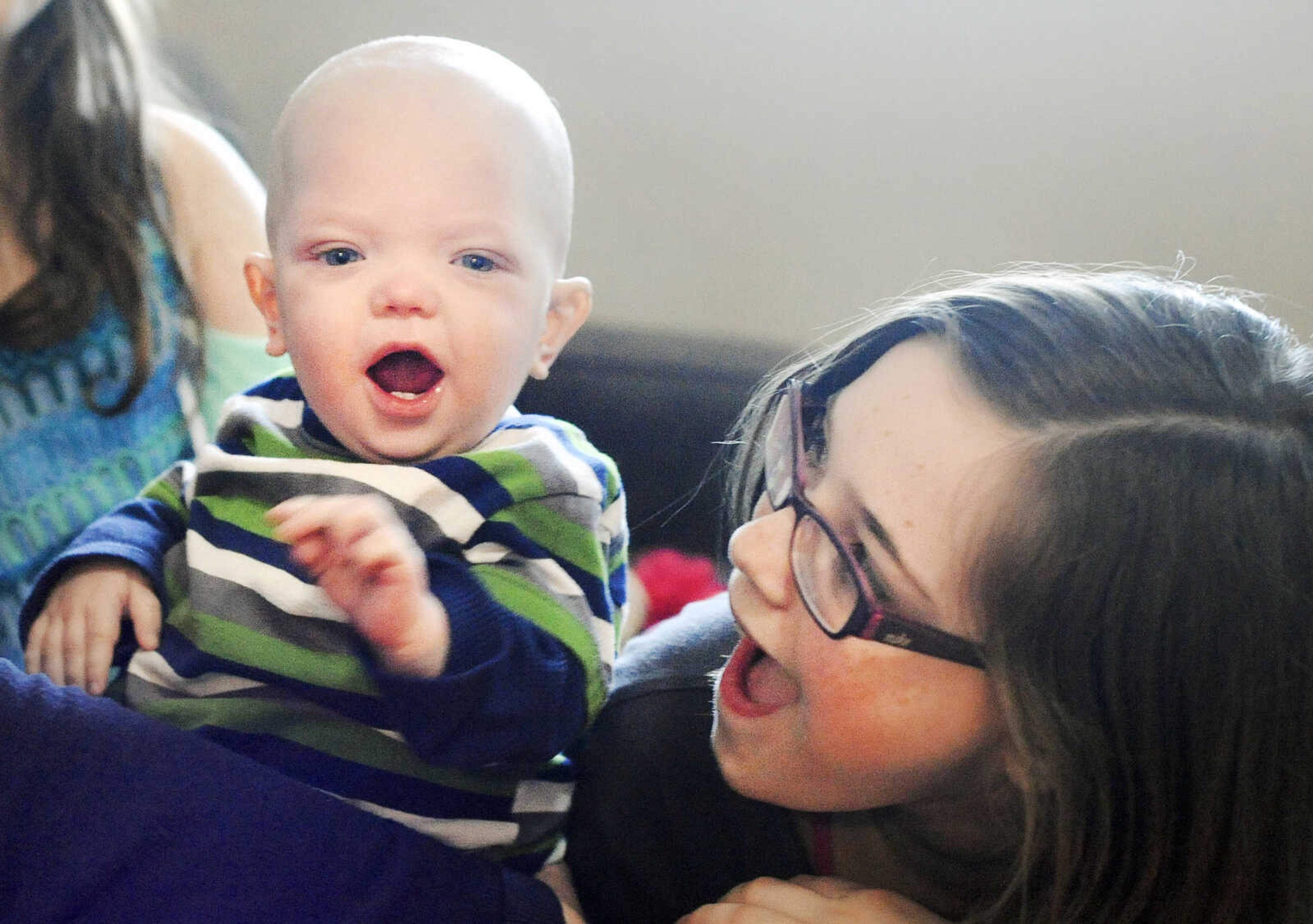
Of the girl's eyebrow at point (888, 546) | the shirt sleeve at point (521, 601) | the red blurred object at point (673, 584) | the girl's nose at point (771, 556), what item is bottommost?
the red blurred object at point (673, 584)

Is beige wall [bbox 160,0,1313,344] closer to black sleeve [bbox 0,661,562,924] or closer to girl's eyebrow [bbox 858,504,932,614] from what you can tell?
girl's eyebrow [bbox 858,504,932,614]

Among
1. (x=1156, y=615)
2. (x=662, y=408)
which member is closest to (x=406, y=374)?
(x=1156, y=615)

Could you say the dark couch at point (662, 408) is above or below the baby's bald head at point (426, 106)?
below

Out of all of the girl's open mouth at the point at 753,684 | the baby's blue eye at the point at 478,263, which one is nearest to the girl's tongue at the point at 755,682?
the girl's open mouth at the point at 753,684

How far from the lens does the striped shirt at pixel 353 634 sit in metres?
0.77

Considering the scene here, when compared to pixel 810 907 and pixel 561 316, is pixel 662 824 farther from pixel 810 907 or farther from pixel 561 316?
pixel 561 316

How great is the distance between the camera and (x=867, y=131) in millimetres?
1568

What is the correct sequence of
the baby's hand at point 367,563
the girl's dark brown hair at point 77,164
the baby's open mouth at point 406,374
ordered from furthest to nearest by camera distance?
the girl's dark brown hair at point 77,164 < the baby's open mouth at point 406,374 < the baby's hand at point 367,563

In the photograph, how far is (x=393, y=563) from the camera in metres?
0.60

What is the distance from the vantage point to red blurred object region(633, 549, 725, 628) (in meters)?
1.38

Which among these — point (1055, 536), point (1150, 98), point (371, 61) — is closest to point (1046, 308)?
point (1055, 536)

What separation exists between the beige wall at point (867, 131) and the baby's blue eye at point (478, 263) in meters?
0.90

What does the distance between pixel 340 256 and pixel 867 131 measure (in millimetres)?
1004

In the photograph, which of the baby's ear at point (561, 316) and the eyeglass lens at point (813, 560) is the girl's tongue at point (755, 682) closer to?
the eyeglass lens at point (813, 560)
